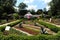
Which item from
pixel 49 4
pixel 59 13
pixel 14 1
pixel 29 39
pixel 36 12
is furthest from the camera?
pixel 36 12

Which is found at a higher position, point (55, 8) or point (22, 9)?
point (55, 8)

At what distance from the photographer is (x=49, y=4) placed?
6825 cm

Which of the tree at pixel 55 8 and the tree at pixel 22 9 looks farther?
the tree at pixel 22 9

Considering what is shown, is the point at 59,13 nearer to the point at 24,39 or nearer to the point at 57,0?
the point at 57,0

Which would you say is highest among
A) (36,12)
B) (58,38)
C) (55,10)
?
(58,38)

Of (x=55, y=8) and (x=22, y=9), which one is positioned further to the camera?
(x=22, y=9)

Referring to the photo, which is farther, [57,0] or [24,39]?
[57,0]

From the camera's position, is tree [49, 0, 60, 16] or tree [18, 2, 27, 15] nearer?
tree [49, 0, 60, 16]

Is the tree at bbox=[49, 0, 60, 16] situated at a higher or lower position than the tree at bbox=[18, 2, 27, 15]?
higher

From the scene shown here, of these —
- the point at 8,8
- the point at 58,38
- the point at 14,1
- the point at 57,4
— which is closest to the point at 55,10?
the point at 57,4

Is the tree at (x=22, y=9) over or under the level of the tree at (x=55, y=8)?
under

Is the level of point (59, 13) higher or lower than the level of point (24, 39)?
lower

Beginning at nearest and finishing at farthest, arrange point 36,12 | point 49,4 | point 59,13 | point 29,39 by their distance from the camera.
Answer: point 29,39, point 59,13, point 49,4, point 36,12

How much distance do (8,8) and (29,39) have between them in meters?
54.5
